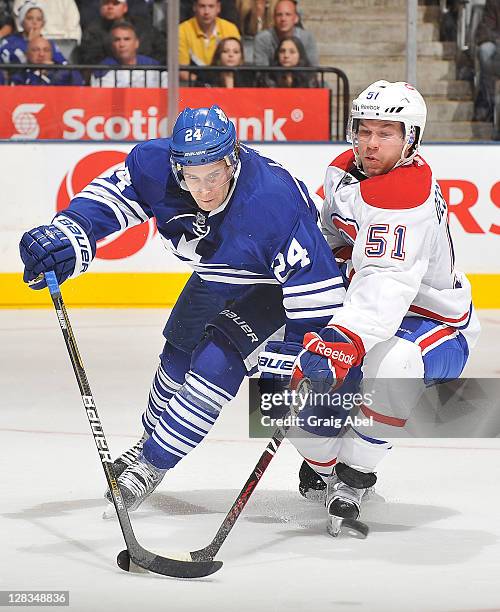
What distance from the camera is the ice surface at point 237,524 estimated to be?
239cm

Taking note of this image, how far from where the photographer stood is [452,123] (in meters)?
6.36

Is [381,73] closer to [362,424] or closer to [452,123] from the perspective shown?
[452,123]

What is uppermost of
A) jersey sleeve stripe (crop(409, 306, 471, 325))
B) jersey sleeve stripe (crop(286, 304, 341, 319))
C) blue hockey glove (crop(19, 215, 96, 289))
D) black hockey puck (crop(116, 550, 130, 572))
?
blue hockey glove (crop(19, 215, 96, 289))

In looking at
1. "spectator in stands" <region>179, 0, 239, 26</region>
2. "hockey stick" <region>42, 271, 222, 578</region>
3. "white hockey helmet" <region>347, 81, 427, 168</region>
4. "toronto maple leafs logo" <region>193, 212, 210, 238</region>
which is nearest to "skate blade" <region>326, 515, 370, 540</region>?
"hockey stick" <region>42, 271, 222, 578</region>

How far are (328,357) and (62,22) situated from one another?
4.04 metres

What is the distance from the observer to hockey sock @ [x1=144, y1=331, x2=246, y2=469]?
281 cm

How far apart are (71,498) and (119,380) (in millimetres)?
1505

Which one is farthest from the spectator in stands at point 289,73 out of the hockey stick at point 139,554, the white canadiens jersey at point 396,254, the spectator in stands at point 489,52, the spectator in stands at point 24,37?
the hockey stick at point 139,554

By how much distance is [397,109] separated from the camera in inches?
112

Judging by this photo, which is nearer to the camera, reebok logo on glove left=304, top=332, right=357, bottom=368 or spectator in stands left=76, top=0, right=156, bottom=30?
reebok logo on glove left=304, top=332, right=357, bottom=368

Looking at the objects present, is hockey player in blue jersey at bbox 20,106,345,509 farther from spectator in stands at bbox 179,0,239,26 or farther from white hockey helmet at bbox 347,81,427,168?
spectator in stands at bbox 179,0,239,26

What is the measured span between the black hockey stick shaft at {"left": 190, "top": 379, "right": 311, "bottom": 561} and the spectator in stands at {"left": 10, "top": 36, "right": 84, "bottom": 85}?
3.85m

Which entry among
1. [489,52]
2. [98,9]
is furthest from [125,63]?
[489,52]

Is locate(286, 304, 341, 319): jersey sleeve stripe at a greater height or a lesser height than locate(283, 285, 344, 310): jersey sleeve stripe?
lesser
